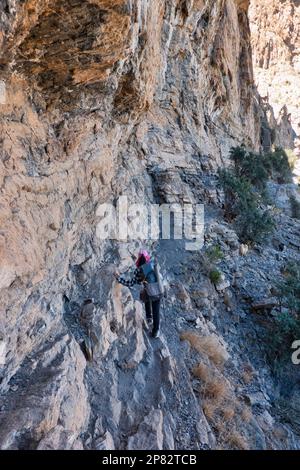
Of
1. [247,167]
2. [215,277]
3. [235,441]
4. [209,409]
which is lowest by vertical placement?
[235,441]

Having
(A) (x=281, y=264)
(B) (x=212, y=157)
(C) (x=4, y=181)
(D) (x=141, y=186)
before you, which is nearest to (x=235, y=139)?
(B) (x=212, y=157)

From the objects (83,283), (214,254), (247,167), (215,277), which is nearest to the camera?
(83,283)

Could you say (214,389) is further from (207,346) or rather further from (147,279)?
(147,279)

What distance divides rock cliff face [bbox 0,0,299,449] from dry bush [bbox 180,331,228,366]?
0.05 meters

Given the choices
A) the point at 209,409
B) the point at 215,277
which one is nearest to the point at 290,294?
the point at 215,277

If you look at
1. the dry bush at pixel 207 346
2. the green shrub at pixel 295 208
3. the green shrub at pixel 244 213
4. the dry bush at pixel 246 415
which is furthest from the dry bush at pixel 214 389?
the green shrub at pixel 295 208

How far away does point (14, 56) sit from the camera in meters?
3.25

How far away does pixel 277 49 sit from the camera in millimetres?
48062

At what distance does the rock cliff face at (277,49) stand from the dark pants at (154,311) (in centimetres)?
4847

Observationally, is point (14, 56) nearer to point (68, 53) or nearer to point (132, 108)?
point (68, 53)

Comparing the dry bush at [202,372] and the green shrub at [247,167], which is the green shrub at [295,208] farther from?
the dry bush at [202,372]

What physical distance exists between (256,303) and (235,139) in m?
11.9

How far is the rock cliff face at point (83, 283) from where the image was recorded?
3158 millimetres

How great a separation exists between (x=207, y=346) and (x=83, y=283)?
2.59 meters
